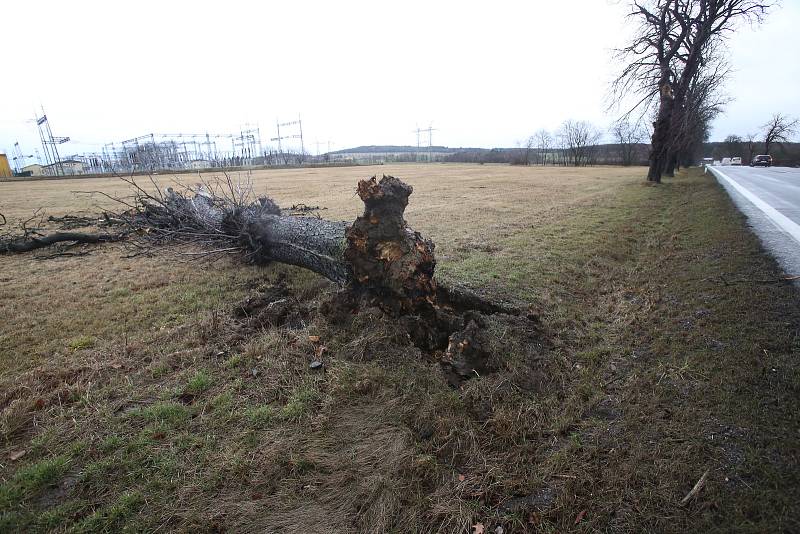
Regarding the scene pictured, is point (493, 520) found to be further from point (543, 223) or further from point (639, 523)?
point (543, 223)

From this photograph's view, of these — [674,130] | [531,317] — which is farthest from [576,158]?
[531,317]

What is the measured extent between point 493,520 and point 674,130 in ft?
77.0

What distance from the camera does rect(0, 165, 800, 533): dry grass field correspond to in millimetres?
2061

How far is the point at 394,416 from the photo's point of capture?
2.75 metres

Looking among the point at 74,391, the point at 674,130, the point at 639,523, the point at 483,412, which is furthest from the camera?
the point at 674,130

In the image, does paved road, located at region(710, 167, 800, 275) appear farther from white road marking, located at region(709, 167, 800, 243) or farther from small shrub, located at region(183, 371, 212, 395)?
small shrub, located at region(183, 371, 212, 395)

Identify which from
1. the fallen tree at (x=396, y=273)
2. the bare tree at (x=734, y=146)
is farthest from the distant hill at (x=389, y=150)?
the fallen tree at (x=396, y=273)

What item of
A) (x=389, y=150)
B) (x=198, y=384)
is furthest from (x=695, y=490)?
(x=389, y=150)

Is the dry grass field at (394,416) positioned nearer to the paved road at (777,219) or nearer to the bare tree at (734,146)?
the paved road at (777,219)

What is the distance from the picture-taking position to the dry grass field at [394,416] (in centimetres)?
206

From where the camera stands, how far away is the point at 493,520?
2049 mm

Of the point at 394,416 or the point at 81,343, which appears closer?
the point at 394,416

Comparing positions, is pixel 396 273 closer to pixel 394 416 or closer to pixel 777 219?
pixel 394 416

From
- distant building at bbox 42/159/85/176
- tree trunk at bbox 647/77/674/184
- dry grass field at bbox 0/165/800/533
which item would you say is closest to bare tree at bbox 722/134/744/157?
tree trunk at bbox 647/77/674/184
